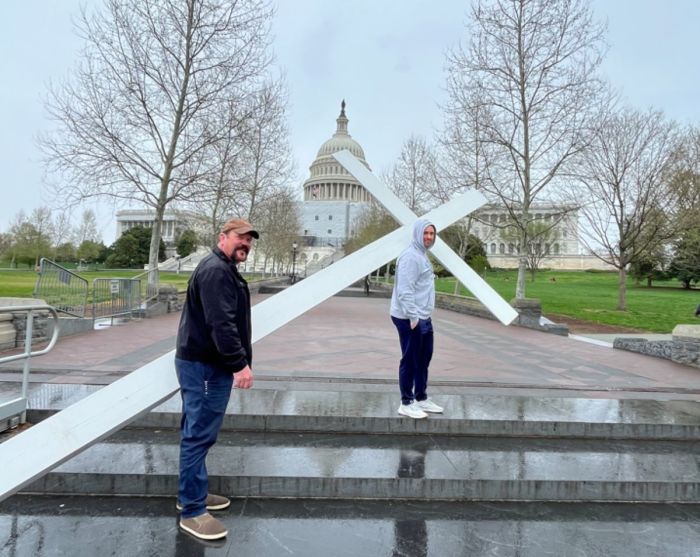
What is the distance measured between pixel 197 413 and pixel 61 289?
911cm

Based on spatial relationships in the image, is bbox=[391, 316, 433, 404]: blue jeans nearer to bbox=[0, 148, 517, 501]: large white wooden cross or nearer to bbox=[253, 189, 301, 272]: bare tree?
bbox=[0, 148, 517, 501]: large white wooden cross

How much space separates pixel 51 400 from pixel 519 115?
1459 cm

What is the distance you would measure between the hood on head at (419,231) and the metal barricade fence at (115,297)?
30.6ft

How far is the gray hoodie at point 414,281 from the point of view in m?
3.85

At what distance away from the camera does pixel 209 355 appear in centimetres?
247

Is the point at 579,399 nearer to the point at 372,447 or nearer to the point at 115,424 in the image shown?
the point at 372,447

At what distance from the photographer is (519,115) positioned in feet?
47.4

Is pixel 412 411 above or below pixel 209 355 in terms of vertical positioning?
below

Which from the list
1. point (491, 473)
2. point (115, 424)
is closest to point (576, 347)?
point (491, 473)

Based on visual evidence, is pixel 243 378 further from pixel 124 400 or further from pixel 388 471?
pixel 388 471

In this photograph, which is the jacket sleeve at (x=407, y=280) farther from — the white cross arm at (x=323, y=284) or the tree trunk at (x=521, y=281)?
the tree trunk at (x=521, y=281)

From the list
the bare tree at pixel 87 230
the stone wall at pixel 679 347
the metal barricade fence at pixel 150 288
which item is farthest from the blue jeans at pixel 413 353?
the bare tree at pixel 87 230

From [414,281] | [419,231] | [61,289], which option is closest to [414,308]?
[414,281]

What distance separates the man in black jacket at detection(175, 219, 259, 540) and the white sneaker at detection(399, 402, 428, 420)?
1.94 meters
